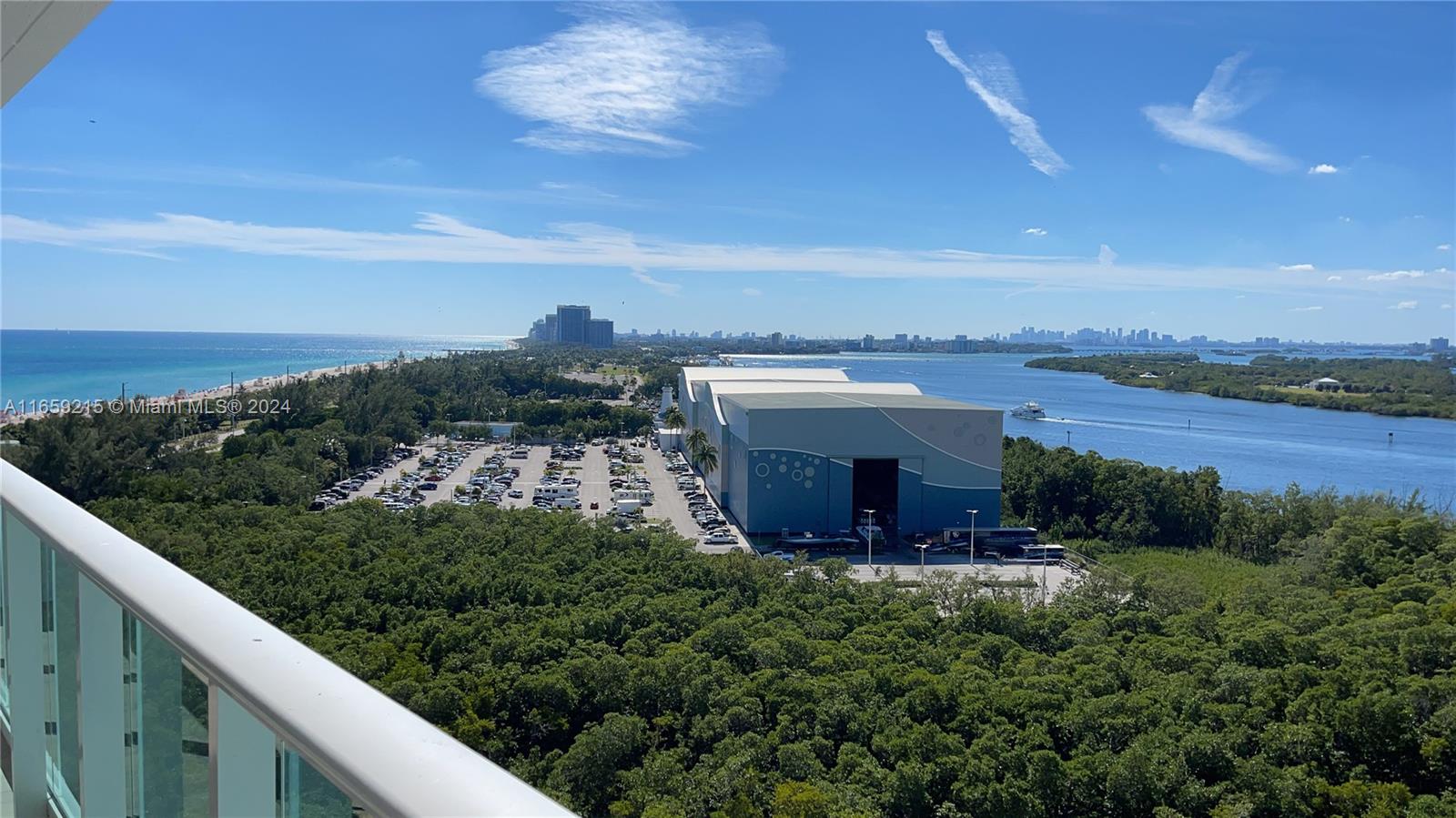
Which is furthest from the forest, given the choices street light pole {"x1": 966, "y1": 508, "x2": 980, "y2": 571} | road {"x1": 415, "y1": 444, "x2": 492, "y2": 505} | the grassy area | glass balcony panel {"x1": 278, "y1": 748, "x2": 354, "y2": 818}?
the grassy area

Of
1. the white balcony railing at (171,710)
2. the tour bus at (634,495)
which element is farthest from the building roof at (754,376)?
the white balcony railing at (171,710)

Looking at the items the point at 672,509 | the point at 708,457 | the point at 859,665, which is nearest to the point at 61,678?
the point at 859,665

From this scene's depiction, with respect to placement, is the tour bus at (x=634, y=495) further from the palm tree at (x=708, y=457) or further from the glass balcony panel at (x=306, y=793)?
the glass balcony panel at (x=306, y=793)

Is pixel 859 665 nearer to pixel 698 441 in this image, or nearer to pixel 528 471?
pixel 698 441

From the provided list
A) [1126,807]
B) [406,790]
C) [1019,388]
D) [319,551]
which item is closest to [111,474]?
[319,551]

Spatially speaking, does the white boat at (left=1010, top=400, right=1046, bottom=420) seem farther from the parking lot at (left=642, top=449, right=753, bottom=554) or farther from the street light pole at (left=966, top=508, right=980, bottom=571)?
the street light pole at (left=966, top=508, right=980, bottom=571)
